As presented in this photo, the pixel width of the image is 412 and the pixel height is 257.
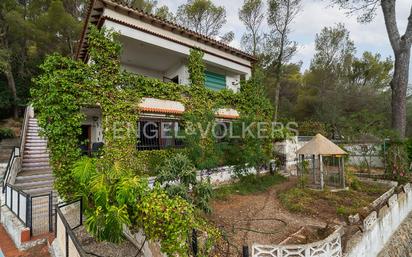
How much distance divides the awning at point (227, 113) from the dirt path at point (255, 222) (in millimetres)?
4934

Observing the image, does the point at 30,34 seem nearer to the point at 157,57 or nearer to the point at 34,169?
the point at 157,57

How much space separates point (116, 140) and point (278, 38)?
2017 centimetres

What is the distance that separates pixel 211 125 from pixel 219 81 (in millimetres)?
5643

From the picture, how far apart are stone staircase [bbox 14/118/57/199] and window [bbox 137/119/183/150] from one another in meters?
4.06

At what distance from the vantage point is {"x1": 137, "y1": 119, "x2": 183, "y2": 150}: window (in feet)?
35.2

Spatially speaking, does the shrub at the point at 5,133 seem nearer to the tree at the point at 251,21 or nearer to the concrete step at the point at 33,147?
the concrete step at the point at 33,147

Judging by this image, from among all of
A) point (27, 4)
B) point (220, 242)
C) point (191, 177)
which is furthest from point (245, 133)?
point (27, 4)

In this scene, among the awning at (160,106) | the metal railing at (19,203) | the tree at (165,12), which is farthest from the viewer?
the tree at (165,12)

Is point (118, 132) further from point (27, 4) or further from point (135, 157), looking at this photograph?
point (27, 4)

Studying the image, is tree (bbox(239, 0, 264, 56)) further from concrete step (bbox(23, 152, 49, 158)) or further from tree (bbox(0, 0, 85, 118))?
concrete step (bbox(23, 152, 49, 158))

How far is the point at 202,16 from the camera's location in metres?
25.3

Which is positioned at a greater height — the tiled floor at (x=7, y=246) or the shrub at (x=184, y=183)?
the shrub at (x=184, y=183)

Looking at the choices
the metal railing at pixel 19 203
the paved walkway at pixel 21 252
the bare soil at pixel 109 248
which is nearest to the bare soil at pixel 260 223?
the bare soil at pixel 109 248

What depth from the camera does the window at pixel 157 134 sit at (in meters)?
10.7
